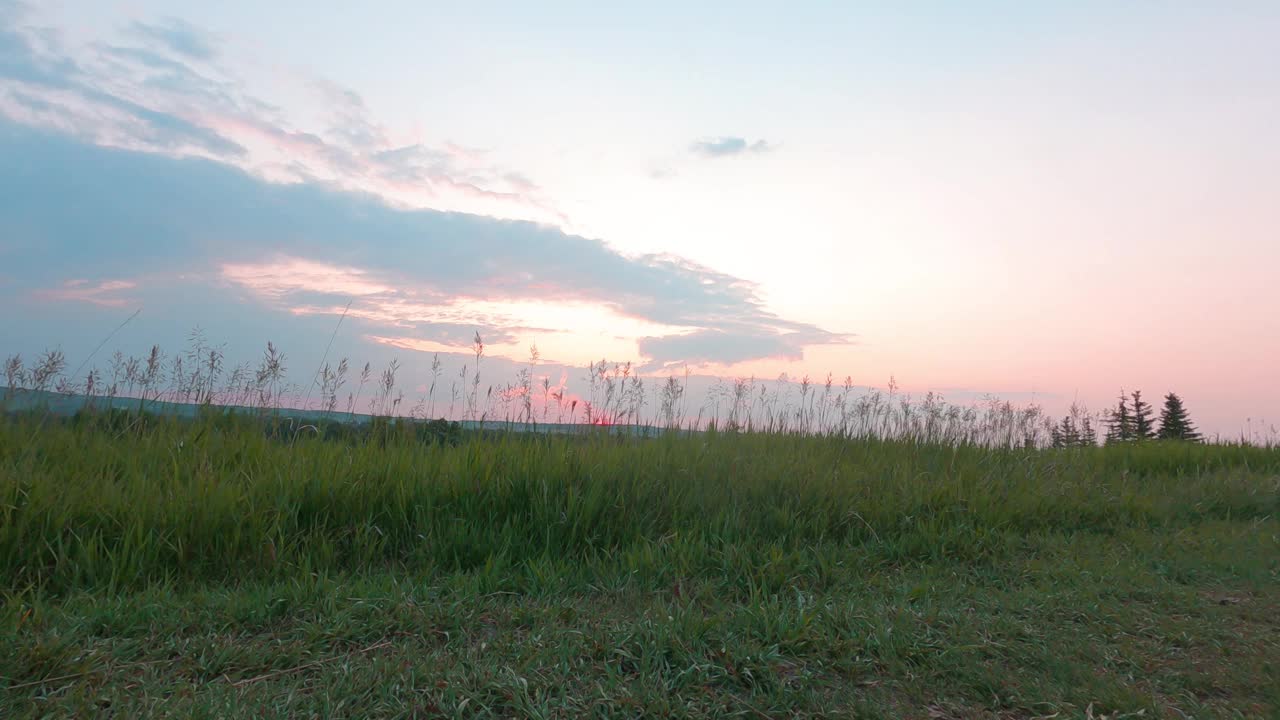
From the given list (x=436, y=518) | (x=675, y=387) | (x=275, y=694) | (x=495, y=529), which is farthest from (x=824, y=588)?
(x=675, y=387)

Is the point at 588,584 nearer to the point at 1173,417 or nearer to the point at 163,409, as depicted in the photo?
the point at 163,409

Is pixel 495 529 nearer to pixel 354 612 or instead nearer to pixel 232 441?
pixel 354 612

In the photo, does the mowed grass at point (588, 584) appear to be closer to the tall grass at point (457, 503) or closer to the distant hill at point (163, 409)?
the tall grass at point (457, 503)

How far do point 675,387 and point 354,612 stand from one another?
5.03 metres

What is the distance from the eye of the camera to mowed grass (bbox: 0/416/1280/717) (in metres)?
2.64

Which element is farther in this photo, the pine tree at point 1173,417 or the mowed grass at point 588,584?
the pine tree at point 1173,417

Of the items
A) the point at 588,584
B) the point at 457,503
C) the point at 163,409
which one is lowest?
the point at 588,584

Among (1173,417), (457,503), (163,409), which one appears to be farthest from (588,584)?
(1173,417)

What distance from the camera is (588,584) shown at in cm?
378

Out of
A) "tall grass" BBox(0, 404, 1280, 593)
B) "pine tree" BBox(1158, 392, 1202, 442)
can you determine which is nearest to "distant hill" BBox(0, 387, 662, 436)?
"tall grass" BBox(0, 404, 1280, 593)

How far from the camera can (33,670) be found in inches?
104

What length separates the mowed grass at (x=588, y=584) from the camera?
2637 mm

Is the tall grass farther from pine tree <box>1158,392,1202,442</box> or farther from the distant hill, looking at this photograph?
pine tree <box>1158,392,1202,442</box>

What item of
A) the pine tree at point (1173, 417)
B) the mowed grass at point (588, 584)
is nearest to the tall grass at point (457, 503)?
the mowed grass at point (588, 584)
